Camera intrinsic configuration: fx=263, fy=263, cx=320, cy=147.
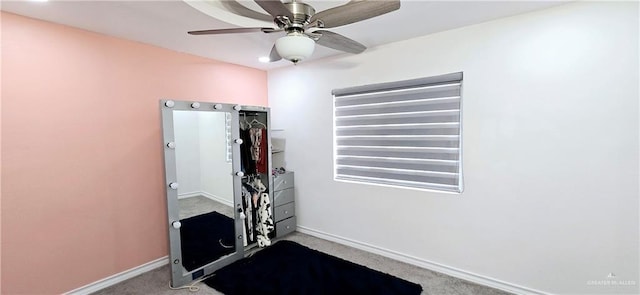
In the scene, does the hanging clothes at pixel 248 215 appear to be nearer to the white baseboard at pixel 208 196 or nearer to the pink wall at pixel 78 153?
the white baseboard at pixel 208 196

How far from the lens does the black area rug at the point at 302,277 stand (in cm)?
229

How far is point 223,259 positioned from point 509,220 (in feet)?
8.81

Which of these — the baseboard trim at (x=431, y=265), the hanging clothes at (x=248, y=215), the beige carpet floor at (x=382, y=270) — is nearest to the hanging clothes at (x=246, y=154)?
the hanging clothes at (x=248, y=215)

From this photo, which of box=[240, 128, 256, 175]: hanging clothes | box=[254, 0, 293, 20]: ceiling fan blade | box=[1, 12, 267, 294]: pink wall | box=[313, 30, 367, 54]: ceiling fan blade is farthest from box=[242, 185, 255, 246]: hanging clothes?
box=[254, 0, 293, 20]: ceiling fan blade

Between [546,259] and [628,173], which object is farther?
[546,259]

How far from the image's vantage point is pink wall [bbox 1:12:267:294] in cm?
193

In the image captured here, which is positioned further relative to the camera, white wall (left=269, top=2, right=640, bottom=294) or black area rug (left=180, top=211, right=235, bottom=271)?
black area rug (left=180, top=211, right=235, bottom=271)

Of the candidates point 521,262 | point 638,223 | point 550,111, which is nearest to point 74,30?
point 550,111

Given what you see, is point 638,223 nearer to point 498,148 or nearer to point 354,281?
point 498,148

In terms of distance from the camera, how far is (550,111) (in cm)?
201

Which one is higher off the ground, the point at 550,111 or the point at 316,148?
the point at 550,111

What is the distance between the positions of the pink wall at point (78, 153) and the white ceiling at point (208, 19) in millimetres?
224

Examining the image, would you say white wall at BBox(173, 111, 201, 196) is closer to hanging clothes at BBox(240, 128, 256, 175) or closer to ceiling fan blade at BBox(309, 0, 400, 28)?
hanging clothes at BBox(240, 128, 256, 175)

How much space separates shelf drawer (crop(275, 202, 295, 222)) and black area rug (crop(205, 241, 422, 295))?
563 millimetres
